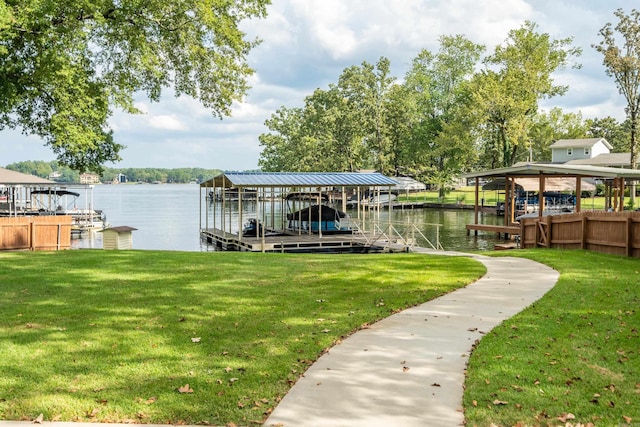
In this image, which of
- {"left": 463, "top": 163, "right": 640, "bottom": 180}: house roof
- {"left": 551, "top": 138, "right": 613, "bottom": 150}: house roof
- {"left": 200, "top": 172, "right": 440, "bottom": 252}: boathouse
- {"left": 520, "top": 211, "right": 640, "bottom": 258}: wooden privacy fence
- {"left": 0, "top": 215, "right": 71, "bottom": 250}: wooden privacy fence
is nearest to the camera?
{"left": 520, "top": 211, "right": 640, "bottom": 258}: wooden privacy fence

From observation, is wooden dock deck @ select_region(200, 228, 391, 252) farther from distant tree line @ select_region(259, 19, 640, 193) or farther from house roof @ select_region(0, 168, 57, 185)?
distant tree line @ select_region(259, 19, 640, 193)

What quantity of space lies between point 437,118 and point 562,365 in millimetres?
69667

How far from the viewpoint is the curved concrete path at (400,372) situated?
4945 millimetres

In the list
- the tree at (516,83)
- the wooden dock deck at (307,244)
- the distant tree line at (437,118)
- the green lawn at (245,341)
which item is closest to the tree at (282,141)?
the distant tree line at (437,118)

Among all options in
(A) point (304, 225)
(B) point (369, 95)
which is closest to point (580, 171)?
(A) point (304, 225)

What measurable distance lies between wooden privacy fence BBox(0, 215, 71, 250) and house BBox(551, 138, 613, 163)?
61.4 m

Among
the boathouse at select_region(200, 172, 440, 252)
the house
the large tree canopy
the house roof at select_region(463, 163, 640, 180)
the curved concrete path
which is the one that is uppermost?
the house

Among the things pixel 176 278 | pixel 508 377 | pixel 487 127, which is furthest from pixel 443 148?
pixel 508 377

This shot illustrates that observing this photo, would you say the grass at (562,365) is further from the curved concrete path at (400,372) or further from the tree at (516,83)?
the tree at (516,83)

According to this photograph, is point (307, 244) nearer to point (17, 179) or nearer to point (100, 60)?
point (100, 60)

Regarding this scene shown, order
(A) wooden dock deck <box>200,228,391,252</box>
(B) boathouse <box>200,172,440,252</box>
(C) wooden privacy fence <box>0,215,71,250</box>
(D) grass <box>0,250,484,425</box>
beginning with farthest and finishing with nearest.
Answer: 1. (B) boathouse <box>200,172,440,252</box>
2. (A) wooden dock deck <box>200,228,391,252</box>
3. (C) wooden privacy fence <box>0,215,71,250</box>
4. (D) grass <box>0,250,484,425</box>

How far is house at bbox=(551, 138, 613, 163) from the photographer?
66.6 meters

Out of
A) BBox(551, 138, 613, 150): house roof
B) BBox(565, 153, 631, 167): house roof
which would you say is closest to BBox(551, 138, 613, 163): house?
BBox(551, 138, 613, 150): house roof

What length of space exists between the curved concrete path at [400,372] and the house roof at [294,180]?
18212 millimetres
